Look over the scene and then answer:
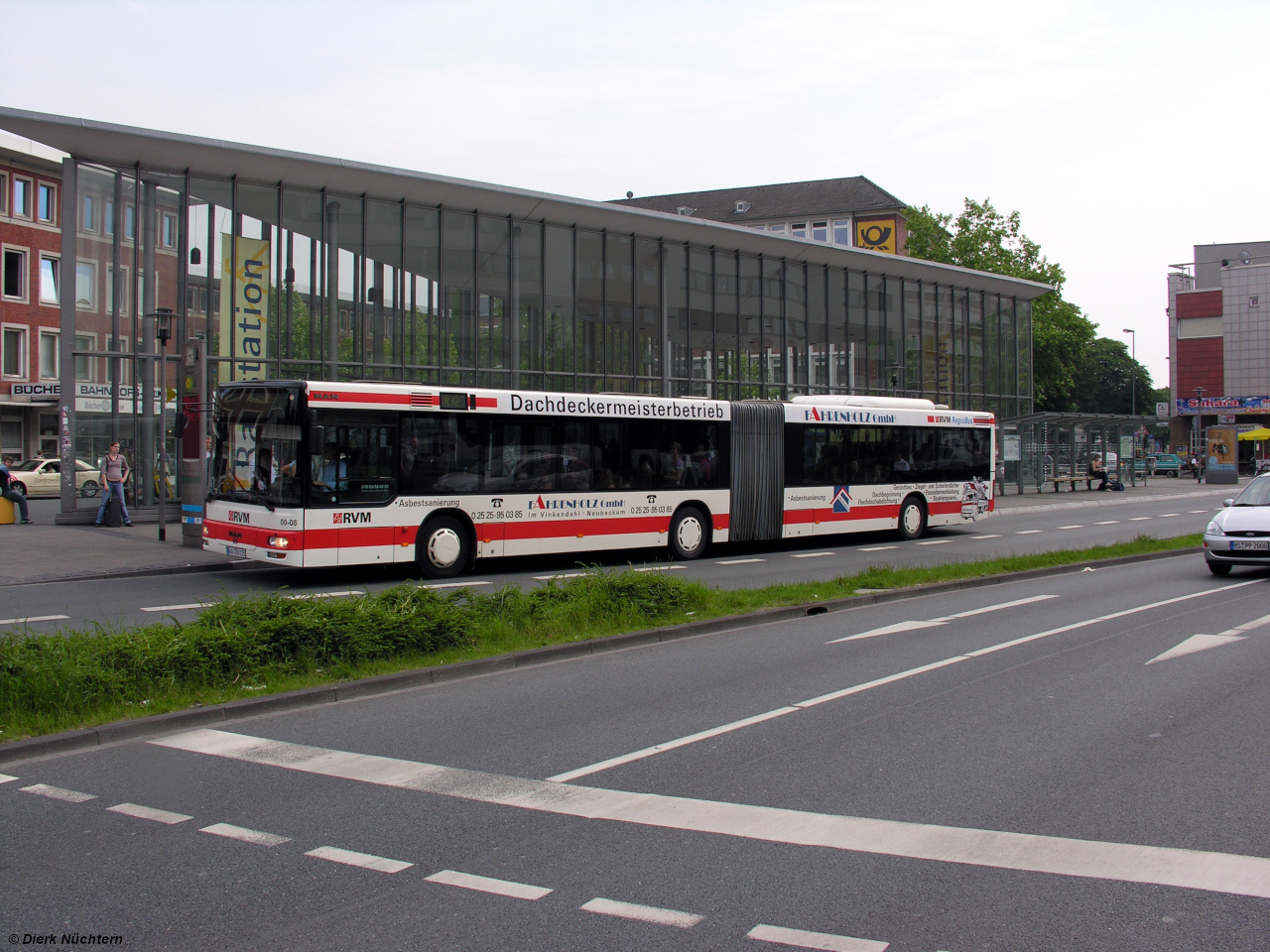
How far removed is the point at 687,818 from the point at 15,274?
4951 cm

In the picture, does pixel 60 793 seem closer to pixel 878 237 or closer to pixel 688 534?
pixel 688 534

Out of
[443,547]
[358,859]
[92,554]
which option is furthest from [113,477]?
[358,859]

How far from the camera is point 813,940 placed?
3701 millimetres

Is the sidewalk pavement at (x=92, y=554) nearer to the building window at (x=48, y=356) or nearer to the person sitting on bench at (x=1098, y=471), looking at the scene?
the building window at (x=48, y=356)

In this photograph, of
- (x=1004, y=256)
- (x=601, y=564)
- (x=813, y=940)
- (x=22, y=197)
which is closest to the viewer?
(x=813, y=940)

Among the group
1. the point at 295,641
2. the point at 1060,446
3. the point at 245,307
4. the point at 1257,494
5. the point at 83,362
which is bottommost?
the point at 295,641

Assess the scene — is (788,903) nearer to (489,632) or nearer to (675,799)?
(675,799)

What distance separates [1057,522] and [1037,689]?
827 inches

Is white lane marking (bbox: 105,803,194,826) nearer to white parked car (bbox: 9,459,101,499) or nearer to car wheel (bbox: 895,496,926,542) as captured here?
car wheel (bbox: 895,496,926,542)

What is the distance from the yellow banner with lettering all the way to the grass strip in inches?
661

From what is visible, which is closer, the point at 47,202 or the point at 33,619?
the point at 33,619

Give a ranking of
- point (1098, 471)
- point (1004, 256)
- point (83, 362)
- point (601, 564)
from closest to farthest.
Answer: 1. point (601, 564)
2. point (83, 362)
3. point (1098, 471)
4. point (1004, 256)

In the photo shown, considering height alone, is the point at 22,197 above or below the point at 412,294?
above

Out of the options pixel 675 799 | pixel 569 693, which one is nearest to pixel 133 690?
pixel 569 693
